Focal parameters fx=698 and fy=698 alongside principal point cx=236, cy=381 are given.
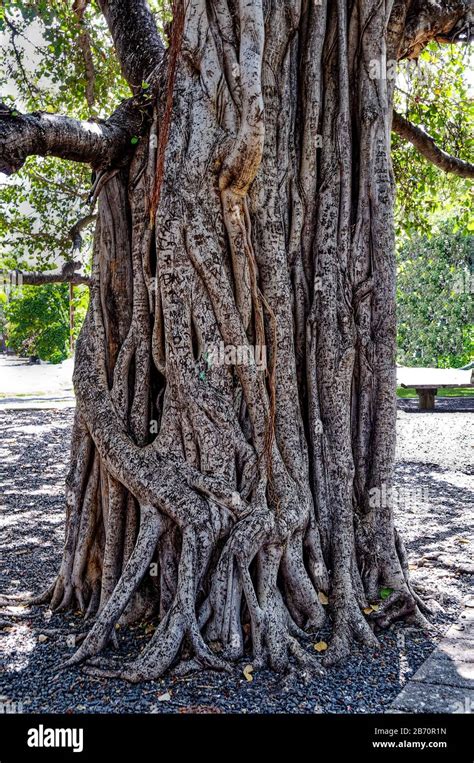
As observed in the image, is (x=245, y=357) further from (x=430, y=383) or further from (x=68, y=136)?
(x=430, y=383)

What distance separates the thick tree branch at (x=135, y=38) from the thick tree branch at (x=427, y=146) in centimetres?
273

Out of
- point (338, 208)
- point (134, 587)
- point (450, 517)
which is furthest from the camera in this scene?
point (450, 517)

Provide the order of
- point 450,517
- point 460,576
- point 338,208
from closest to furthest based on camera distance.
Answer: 1. point 338,208
2. point 460,576
3. point 450,517

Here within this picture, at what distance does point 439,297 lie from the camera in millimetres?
23766

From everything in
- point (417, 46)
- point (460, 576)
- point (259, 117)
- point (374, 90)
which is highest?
point (417, 46)

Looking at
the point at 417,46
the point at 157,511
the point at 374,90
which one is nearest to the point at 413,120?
the point at 417,46

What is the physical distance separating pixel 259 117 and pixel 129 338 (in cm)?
149

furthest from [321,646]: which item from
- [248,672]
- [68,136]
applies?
[68,136]

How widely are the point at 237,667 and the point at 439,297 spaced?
21.8 metres

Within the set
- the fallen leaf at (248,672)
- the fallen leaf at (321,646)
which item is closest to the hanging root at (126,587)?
the fallen leaf at (248,672)

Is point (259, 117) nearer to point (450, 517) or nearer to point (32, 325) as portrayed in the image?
point (450, 517)

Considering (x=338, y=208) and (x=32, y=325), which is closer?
(x=338, y=208)

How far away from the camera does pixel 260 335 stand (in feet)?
13.2

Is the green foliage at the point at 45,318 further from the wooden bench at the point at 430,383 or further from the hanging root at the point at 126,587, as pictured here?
the hanging root at the point at 126,587
